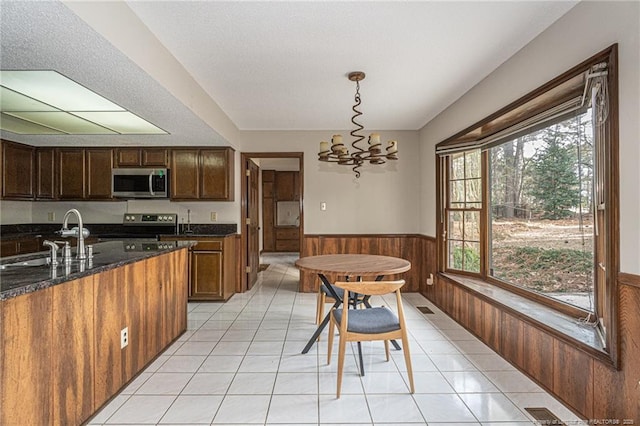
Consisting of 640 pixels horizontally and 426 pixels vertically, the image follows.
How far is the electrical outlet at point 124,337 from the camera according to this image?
206 cm

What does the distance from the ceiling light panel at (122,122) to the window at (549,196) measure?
329cm

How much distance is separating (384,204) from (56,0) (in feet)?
13.1

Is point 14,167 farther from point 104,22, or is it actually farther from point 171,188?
point 104,22

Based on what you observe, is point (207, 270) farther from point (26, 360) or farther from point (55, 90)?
point (26, 360)

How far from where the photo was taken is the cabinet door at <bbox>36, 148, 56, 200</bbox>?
4.23 meters

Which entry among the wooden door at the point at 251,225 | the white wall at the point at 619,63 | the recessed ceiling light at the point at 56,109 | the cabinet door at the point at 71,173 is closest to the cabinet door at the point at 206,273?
the wooden door at the point at 251,225

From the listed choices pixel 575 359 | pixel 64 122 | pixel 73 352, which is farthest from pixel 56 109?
pixel 575 359

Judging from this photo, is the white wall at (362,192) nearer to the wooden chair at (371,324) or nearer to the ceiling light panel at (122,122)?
the ceiling light panel at (122,122)

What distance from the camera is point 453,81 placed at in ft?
9.59

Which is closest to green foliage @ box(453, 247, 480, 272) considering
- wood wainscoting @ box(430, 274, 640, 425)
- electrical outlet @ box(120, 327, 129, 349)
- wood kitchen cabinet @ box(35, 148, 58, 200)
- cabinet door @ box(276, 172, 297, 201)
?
wood wainscoting @ box(430, 274, 640, 425)

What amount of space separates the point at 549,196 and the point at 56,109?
13.9 feet

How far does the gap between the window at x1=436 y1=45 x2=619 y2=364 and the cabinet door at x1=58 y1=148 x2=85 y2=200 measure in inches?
187

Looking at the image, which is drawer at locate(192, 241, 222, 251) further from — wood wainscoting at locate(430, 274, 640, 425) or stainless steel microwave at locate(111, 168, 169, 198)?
wood wainscoting at locate(430, 274, 640, 425)

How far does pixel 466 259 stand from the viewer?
354 centimetres
